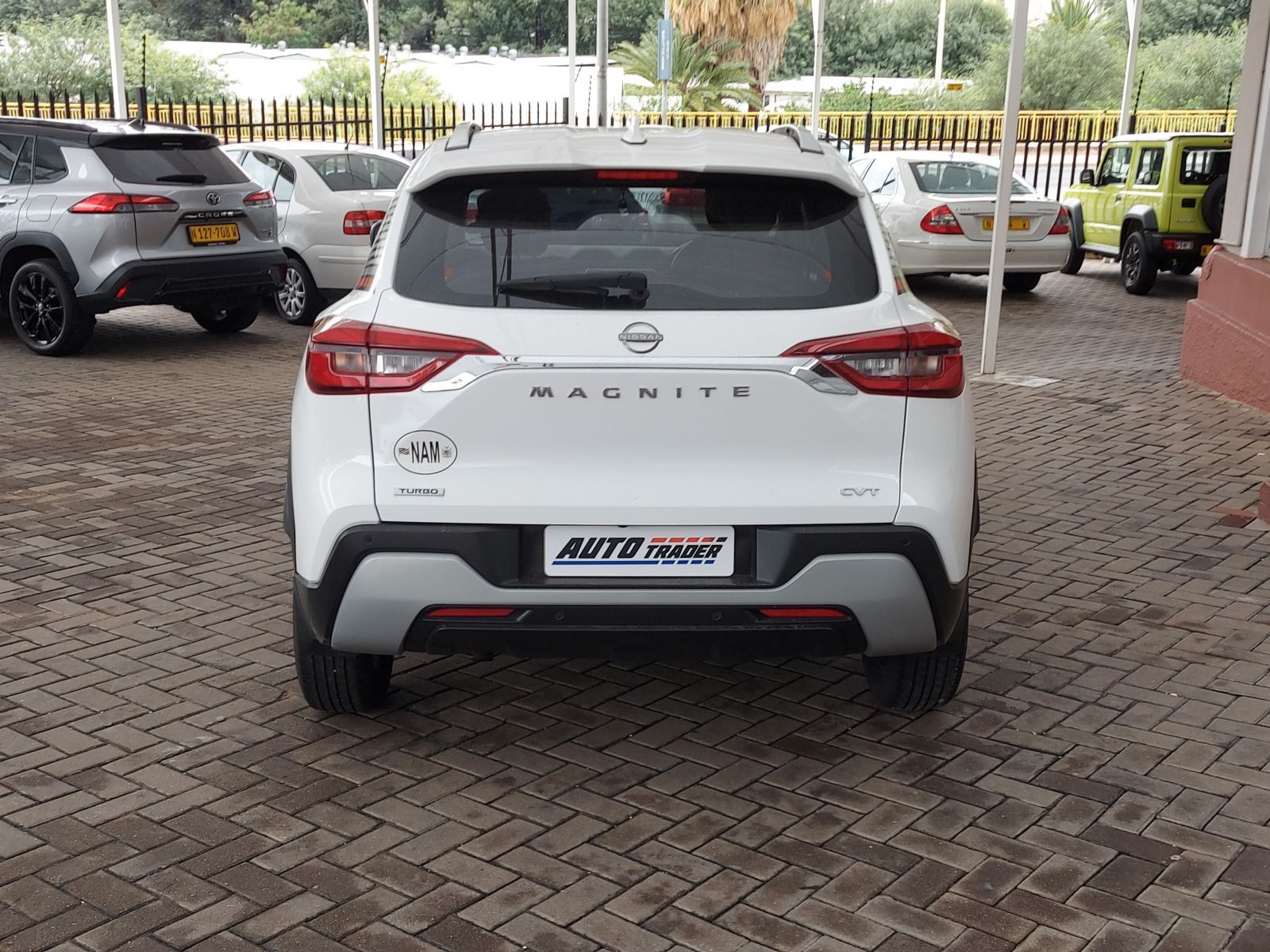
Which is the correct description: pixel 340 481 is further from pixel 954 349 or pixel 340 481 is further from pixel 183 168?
pixel 183 168

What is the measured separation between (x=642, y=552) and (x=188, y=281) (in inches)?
338

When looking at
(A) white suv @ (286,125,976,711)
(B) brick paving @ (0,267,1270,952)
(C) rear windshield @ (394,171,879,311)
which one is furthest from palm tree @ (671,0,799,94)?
(A) white suv @ (286,125,976,711)

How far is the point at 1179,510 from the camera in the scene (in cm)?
713

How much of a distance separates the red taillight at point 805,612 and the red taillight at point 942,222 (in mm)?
12155

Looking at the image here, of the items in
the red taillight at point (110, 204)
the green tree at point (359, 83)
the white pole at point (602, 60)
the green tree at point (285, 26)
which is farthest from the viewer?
the green tree at point (285, 26)

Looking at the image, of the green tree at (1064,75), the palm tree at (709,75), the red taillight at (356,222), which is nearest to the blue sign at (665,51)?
the red taillight at (356,222)

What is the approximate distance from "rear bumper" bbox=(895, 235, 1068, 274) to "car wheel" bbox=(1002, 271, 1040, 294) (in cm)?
72

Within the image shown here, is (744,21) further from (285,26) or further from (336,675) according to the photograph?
(336,675)

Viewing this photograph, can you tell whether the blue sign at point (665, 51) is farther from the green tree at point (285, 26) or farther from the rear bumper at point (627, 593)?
the green tree at point (285, 26)

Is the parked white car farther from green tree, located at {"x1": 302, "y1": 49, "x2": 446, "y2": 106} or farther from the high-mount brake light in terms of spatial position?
green tree, located at {"x1": 302, "y1": 49, "x2": 446, "y2": 106}

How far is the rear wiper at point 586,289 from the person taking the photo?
12.1ft

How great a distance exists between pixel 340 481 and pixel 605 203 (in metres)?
1.01

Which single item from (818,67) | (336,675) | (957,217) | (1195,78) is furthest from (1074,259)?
(1195,78)

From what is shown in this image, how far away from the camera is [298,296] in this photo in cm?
1345
